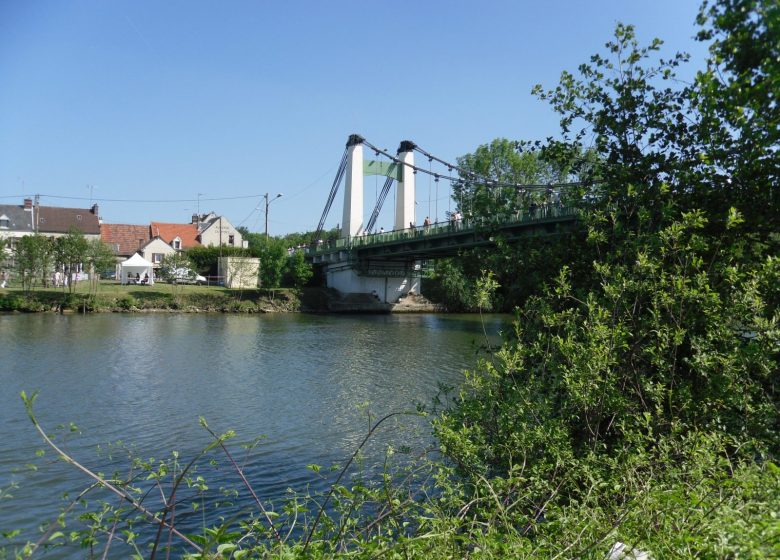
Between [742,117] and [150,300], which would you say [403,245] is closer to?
[150,300]

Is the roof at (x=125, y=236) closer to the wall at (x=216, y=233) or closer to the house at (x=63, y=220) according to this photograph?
the house at (x=63, y=220)

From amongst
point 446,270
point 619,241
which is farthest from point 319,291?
point 619,241

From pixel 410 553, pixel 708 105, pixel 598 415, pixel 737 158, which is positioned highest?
pixel 708 105

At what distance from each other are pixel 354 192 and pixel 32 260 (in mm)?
22667

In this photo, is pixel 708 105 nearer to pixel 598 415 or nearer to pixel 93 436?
pixel 598 415

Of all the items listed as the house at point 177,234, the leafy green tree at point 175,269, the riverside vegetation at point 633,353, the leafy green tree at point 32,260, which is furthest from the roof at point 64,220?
the riverside vegetation at point 633,353

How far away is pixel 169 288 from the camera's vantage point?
Result: 44.3m

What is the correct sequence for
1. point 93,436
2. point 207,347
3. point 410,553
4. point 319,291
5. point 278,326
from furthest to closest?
1. point 319,291
2. point 278,326
3. point 207,347
4. point 93,436
5. point 410,553

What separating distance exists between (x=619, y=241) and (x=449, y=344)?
2053 cm

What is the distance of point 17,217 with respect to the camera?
60531mm

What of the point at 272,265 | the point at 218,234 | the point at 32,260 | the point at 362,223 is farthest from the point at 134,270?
the point at 218,234

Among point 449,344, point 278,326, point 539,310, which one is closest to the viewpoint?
point 539,310

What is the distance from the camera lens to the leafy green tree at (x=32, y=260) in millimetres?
37906

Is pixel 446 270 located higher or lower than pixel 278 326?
higher
